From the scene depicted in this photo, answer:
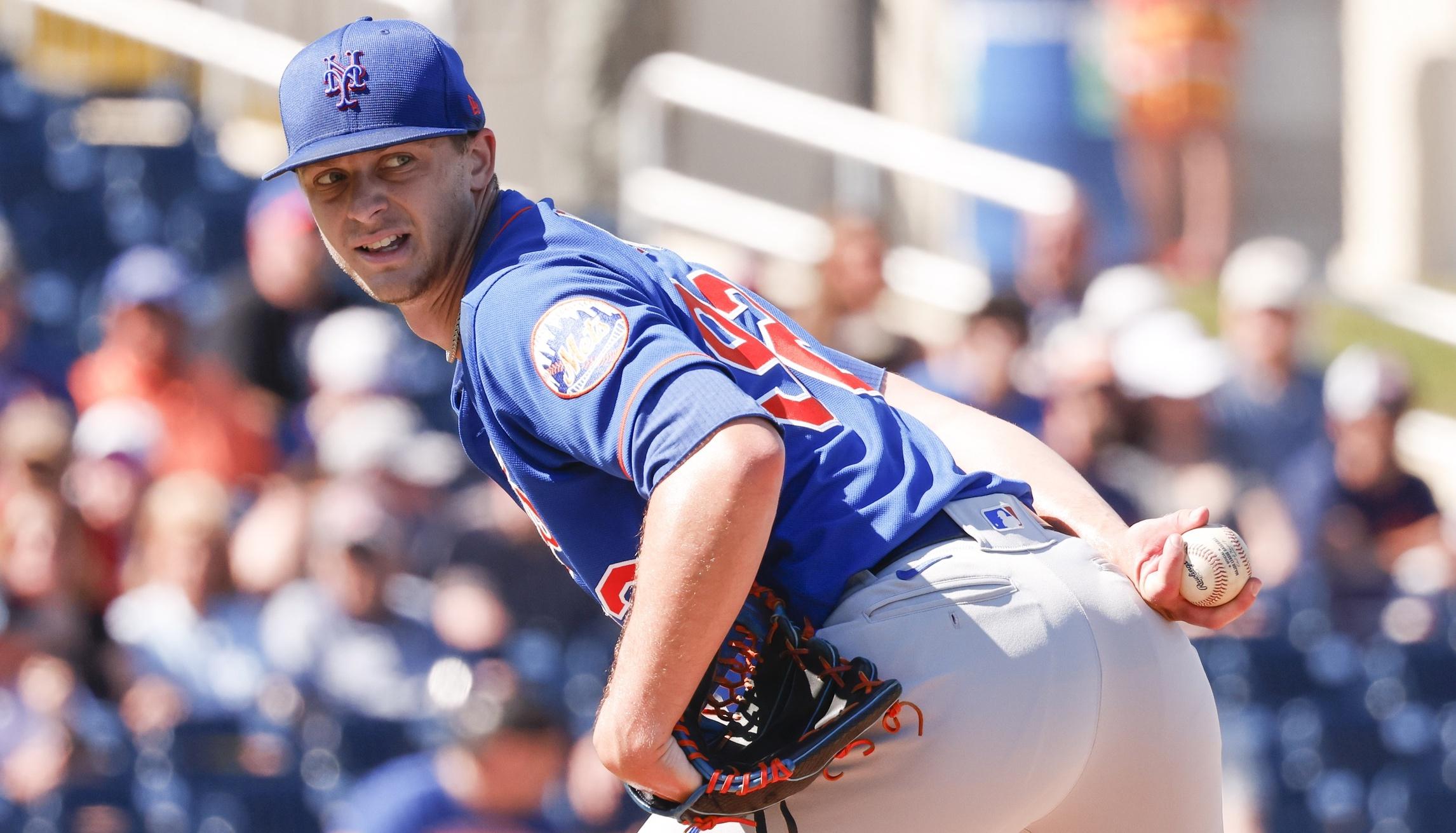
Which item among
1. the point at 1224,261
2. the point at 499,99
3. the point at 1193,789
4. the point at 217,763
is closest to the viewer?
the point at 1193,789

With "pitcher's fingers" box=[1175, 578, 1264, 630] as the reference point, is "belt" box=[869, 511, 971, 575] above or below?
above

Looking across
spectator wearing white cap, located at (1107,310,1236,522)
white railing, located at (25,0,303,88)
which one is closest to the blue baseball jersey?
spectator wearing white cap, located at (1107,310,1236,522)

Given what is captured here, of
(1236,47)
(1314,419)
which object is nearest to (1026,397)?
(1314,419)

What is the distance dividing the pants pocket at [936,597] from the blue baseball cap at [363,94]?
88 centimetres

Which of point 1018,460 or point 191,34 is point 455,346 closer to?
point 1018,460

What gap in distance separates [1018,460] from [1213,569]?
1.37 ft

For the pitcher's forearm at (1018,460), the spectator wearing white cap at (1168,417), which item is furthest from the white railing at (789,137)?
the pitcher's forearm at (1018,460)

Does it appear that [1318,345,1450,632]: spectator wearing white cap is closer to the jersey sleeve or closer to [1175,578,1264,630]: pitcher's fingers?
[1175,578,1264,630]: pitcher's fingers

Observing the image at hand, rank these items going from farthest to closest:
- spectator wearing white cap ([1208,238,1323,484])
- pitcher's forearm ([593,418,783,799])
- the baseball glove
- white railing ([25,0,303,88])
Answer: white railing ([25,0,303,88]), spectator wearing white cap ([1208,238,1323,484]), the baseball glove, pitcher's forearm ([593,418,783,799])

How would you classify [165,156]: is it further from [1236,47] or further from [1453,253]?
[1453,253]

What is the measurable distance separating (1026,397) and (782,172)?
201 inches

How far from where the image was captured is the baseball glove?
2107mm

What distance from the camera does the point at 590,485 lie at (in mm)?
2240

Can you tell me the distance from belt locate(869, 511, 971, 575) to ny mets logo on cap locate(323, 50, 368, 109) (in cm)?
94
